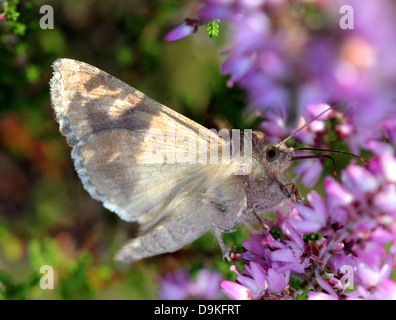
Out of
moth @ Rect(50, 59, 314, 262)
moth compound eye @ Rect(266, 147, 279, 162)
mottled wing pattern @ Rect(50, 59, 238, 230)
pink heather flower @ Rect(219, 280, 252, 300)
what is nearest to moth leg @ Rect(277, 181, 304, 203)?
moth @ Rect(50, 59, 314, 262)

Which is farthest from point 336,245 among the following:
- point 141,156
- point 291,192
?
point 141,156

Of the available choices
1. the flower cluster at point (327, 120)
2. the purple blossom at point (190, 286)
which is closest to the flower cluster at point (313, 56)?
the flower cluster at point (327, 120)

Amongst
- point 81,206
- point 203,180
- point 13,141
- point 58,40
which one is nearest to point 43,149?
point 13,141

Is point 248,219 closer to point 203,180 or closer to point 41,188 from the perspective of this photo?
point 203,180

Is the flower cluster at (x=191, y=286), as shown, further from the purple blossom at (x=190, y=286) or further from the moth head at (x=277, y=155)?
the moth head at (x=277, y=155)

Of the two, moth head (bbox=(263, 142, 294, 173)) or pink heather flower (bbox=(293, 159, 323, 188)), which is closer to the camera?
moth head (bbox=(263, 142, 294, 173))

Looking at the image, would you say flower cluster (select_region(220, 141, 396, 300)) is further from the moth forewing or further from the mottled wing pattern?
the mottled wing pattern
